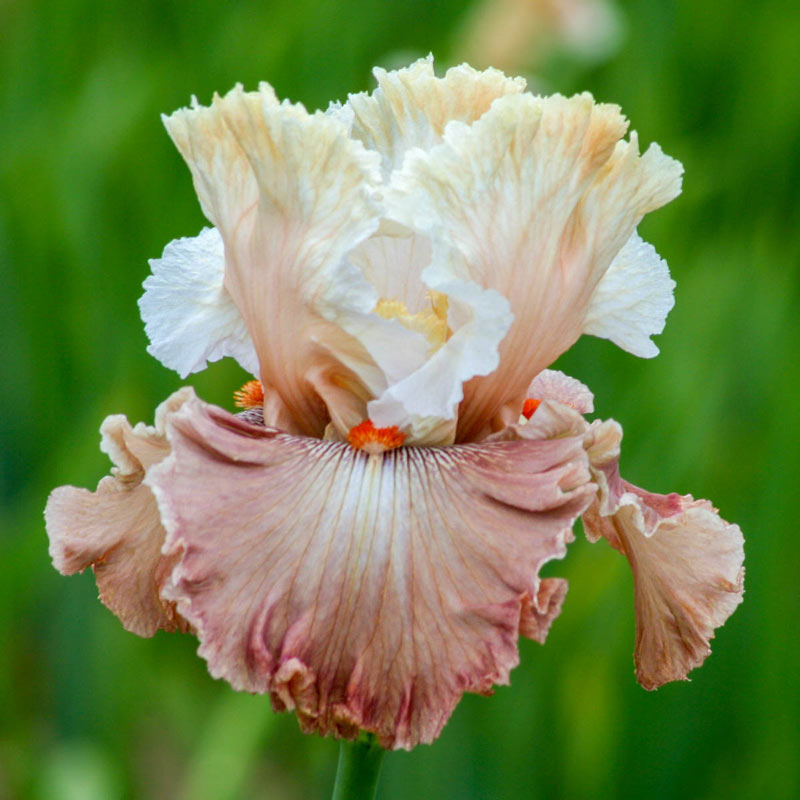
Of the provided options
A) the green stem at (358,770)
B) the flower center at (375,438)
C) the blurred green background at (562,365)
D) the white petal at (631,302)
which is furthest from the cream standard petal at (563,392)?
the blurred green background at (562,365)

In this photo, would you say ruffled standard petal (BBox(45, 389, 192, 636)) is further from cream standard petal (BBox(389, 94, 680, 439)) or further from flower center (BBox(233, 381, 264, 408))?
cream standard petal (BBox(389, 94, 680, 439))

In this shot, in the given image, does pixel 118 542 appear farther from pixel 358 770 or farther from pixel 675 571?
pixel 675 571

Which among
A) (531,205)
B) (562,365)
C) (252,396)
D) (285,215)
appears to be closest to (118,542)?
(252,396)

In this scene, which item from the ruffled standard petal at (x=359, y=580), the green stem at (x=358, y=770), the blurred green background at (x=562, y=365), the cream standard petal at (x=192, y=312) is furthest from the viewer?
the blurred green background at (x=562, y=365)

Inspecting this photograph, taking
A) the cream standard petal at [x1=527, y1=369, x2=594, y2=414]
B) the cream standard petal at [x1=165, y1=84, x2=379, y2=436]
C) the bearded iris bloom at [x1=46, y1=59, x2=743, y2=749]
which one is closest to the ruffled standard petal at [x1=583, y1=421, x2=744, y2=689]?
the bearded iris bloom at [x1=46, y1=59, x2=743, y2=749]

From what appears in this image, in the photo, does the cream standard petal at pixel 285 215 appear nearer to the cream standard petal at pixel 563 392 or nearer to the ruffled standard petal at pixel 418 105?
the ruffled standard petal at pixel 418 105

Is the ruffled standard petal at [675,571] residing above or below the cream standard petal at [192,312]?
below
